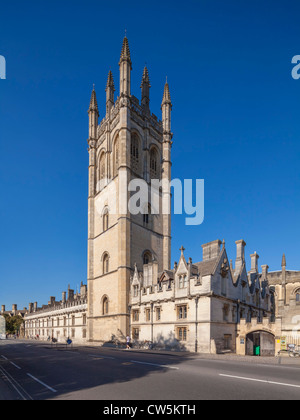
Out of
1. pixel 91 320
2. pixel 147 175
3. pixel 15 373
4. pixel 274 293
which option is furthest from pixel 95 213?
pixel 15 373

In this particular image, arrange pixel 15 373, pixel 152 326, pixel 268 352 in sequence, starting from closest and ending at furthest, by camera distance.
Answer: pixel 15 373, pixel 268 352, pixel 152 326

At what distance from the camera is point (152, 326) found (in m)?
34.7

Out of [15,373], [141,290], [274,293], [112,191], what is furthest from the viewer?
[274,293]

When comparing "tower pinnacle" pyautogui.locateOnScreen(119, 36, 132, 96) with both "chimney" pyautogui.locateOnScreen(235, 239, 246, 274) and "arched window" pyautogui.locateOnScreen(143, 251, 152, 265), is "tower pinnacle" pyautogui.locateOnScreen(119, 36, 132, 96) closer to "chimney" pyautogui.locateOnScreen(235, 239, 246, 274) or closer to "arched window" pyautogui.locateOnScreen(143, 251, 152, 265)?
"arched window" pyautogui.locateOnScreen(143, 251, 152, 265)

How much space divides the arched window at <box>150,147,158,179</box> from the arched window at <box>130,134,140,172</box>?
3383 millimetres

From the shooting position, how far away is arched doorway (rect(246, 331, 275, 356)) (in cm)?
2925

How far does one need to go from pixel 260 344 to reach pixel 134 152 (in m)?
31.3

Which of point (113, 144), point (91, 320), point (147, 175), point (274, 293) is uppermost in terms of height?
point (113, 144)

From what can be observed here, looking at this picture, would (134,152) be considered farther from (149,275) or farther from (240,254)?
(240,254)

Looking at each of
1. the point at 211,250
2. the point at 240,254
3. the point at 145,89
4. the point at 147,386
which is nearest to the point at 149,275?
the point at 211,250

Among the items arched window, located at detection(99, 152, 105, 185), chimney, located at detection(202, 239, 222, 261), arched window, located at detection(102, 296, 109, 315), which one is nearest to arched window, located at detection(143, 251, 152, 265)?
arched window, located at detection(102, 296, 109, 315)

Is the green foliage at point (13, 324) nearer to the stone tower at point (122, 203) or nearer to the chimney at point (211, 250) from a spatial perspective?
the stone tower at point (122, 203)

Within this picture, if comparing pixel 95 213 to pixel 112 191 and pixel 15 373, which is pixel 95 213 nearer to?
pixel 112 191
